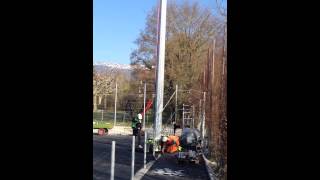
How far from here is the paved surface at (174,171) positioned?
6711 mm

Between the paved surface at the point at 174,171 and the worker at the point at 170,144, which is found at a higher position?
the worker at the point at 170,144

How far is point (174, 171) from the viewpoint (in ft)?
24.5

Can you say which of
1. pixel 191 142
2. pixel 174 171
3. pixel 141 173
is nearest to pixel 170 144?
pixel 191 142

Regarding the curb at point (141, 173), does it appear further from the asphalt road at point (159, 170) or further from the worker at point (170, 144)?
the worker at point (170, 144)

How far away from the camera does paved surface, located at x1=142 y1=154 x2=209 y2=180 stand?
22.0ft

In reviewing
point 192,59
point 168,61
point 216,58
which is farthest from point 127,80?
point 216,58

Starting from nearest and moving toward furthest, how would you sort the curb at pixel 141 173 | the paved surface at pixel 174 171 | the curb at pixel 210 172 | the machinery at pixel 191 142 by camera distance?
the curb at pixel 210 172
the curb at pixel 141 173
the paved surface at pixel 174 171
the machinery at pixel 191 142

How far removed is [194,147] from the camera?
412 inches

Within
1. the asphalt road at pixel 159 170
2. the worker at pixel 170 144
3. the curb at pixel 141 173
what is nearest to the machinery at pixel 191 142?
the worker at pixel 170 144
